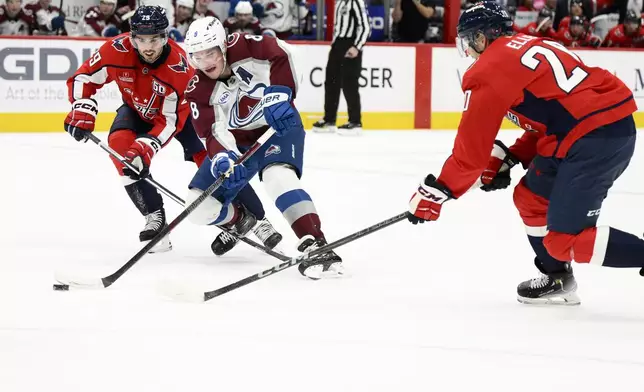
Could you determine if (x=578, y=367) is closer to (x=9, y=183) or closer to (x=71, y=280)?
(x=71, y=280)

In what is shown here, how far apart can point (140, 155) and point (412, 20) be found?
625 centimetres

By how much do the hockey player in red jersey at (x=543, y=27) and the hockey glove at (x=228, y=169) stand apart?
293 inches

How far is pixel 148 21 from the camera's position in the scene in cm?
393

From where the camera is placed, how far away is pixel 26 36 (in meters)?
8.33

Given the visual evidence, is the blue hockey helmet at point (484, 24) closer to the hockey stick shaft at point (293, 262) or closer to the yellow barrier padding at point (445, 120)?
the hockey stick shaft at point (293, 262)

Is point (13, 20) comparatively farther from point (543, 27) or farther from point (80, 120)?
point (543, 27)

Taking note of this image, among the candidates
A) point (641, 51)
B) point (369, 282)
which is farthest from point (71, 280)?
point (641, 51)

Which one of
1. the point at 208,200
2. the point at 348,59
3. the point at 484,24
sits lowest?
the point at 208,200

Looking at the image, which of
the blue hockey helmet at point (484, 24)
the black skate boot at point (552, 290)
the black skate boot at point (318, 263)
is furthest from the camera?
the black skate boot at point (318, 263)

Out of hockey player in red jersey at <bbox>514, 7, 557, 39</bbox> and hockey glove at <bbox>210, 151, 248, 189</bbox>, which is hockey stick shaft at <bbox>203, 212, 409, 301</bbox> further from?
hockey player in red jersey at <bbox>514, 7, 557, 39</bbox>

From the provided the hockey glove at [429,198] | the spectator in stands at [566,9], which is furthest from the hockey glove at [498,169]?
the spectator in stands at [566,9]

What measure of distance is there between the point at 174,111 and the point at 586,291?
1.86 metres

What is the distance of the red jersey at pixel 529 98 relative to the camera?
9.14 feet

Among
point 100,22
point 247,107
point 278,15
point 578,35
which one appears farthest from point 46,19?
point 247,107
